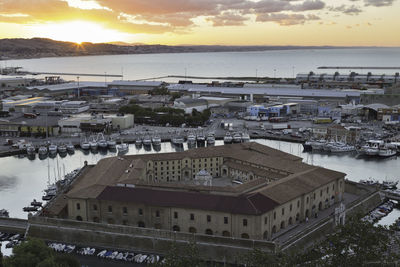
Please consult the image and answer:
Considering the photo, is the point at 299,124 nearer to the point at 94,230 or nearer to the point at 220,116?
the point at 220,116

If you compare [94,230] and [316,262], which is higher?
[316,262]

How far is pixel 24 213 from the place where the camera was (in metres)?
21.9

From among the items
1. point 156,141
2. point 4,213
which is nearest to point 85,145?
point 156,141

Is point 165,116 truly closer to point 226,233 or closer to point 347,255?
point 226,233

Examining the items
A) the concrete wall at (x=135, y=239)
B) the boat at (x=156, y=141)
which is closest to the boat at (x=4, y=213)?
the concrete wall at (x=135, y=239)

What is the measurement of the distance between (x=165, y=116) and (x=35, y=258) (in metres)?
30.7

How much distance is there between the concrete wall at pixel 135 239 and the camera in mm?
16406

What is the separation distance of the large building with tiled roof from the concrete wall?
0.62 meters

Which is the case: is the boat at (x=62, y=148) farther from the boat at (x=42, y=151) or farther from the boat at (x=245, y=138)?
the boat at (x=245, y=138)

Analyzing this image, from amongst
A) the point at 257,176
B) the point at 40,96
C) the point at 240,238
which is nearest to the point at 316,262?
the point at 240,238

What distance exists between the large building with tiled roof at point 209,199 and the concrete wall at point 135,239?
2.03ft

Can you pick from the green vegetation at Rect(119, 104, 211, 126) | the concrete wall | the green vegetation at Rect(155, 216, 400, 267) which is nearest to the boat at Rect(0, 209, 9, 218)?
the concrete wall

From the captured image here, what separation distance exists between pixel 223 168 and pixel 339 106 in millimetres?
28046

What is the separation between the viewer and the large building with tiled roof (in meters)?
17.1
